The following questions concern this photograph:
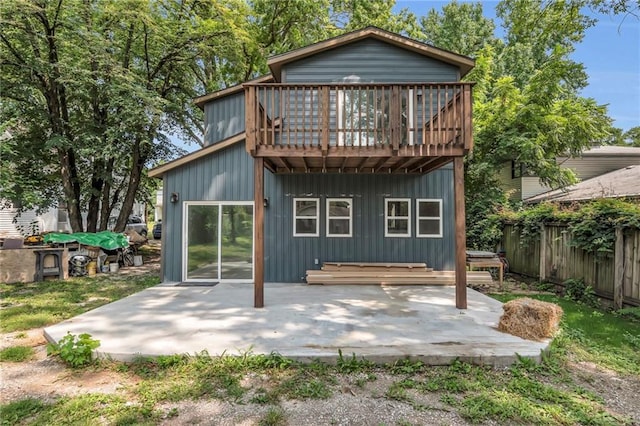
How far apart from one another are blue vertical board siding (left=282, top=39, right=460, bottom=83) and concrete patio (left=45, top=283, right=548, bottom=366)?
548cm

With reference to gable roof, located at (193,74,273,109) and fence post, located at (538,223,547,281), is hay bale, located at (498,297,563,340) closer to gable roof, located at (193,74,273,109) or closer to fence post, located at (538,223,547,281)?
fence post, located at (538,223,547,281)

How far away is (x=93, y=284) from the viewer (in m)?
8.32

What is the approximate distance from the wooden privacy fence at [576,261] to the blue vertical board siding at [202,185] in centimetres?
746

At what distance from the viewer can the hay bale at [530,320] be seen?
4262mm

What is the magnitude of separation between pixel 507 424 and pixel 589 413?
0.81 meters

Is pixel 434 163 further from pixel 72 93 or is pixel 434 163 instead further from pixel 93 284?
pixel 72 93

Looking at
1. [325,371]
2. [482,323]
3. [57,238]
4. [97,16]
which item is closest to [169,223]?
[57,238]

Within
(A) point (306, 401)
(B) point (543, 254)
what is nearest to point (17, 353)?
(A) point (306, 401)

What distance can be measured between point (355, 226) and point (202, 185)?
4011mm

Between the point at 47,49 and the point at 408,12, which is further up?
the point at 408,12

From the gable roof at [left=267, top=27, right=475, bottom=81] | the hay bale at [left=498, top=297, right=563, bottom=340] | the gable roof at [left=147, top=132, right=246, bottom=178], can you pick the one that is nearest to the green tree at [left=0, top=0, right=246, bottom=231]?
the gable roof at [left=147, top=132, right=246, bottom=178]

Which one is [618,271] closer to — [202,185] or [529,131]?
[529,131]

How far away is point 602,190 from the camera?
9625 millimetres

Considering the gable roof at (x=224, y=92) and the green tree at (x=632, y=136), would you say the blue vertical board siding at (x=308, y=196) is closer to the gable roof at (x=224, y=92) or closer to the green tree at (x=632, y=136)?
the gable roof at (x=224, y=92)
